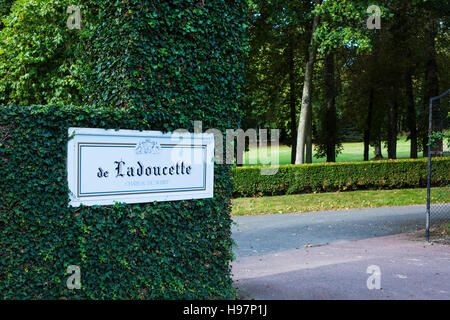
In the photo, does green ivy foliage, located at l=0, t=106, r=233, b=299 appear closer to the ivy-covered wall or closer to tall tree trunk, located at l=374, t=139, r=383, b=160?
the ivy-covered wall

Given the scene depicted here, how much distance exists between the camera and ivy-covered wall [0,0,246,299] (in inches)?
138

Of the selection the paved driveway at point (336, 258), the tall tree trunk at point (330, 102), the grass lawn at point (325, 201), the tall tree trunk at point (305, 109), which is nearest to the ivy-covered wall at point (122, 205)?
the paved driveway at point (336, 258)

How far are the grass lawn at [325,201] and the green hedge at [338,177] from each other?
2.57ft

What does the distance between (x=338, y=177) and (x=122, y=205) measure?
48.1 ft

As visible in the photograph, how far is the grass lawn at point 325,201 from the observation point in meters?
13.7

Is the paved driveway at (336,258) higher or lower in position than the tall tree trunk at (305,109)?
lower

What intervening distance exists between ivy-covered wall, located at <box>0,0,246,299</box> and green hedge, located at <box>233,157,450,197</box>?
37.6 ft

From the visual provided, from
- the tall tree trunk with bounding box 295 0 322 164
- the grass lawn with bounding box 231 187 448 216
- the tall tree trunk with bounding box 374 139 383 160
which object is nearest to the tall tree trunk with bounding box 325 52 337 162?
Answer: the tall tree trunk with bounding box 295 0 322 164

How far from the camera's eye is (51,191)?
360 centimetres

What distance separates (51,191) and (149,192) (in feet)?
3.18

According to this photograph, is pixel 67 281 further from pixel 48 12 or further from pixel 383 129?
pixel 383 129

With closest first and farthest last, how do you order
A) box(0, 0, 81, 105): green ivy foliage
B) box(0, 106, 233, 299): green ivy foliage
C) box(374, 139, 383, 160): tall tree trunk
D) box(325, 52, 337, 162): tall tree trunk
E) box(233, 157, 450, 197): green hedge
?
1. box(0, 106, 233, 299): green ivy foliage
2. box(0, 0, 81, 105): green ivy foliage
3. box(233, 157, 450, 197): green hedge
4. box(325, 52, 337, 162): tall tree trunk
5. box(374, 139, 383, 160): tall tree trunk

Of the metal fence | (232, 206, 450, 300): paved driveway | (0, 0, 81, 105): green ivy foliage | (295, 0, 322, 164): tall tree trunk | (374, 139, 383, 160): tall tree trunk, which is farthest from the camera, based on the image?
(374, 139, 383, 160): tall tree trunk

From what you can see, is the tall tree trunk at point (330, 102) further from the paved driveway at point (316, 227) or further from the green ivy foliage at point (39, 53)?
the green ivy foliage at point (39, 53)
